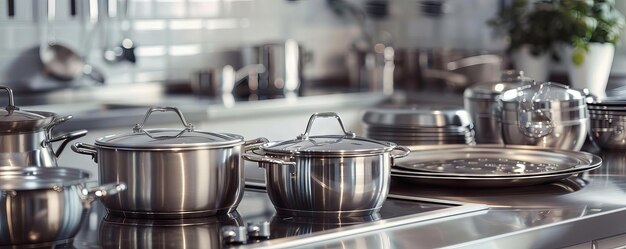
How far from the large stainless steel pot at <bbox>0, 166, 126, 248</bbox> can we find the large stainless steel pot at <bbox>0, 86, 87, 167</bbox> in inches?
4.8

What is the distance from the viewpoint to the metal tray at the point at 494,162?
5.80 feet

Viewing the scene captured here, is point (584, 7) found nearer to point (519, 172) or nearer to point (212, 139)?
point (519, 172)

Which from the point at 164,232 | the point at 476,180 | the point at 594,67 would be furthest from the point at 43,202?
the point at 594,67

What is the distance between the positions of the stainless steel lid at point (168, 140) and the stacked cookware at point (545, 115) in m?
0.78

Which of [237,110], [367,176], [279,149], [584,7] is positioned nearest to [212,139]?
[279,149]

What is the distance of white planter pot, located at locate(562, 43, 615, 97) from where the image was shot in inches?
151

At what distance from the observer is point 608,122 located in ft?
7.37

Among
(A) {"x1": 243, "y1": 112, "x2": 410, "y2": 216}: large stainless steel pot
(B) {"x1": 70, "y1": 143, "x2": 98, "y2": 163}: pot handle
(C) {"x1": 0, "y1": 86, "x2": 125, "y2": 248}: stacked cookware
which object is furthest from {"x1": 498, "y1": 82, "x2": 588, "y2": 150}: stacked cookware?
(C) {"x1": 0, "y1": 86, "x2": 125, "y2": 248}: stacked cookware

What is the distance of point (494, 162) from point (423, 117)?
0.97 feet

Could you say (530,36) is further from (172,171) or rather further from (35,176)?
(35,176)

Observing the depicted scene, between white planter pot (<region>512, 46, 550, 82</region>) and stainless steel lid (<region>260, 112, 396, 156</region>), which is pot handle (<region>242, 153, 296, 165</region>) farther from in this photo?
white planter pot (<region>512, 46, 550, 82</region>)

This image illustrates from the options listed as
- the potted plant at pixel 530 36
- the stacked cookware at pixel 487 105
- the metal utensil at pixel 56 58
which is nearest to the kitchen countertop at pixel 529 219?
the stacked cookware at pixel 487 105

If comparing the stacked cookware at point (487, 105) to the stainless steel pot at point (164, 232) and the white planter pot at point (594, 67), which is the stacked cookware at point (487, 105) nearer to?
the stainless steel pot at point (164, 232)

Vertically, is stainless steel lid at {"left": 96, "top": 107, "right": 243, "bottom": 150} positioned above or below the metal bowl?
above
